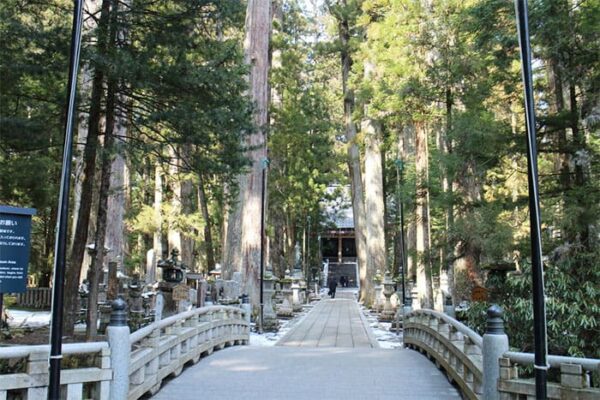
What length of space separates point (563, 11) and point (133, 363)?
7.85 m

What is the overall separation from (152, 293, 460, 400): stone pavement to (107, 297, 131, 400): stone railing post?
52.6 inches

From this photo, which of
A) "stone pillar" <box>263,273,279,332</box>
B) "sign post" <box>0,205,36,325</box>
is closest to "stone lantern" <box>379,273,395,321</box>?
"stone pillar" <box>263,273,279,332</box>

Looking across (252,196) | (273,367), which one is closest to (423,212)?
(252,196)

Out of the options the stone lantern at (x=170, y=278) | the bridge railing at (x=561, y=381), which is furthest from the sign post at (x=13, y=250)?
the stone lantern at (x=170, y=278)

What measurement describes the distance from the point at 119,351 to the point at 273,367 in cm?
376

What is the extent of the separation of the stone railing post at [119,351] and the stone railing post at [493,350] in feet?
11.7

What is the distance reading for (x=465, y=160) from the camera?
11539mm

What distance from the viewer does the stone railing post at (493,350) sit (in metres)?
5.59

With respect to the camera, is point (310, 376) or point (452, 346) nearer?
point (452, 346)

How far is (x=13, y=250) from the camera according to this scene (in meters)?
6.02

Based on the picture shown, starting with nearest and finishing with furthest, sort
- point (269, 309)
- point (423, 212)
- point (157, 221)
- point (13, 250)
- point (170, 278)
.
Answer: point (13, 250) → point (170, 278) → point (423, 212) → point (269, 309) → point (157, 221)

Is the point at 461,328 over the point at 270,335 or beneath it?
over

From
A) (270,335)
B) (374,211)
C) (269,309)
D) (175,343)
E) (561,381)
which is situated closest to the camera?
(561,381)

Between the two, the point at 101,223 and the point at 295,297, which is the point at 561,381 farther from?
the point at 295,297
